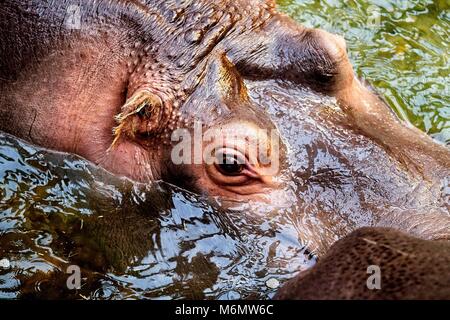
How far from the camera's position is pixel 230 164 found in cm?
372

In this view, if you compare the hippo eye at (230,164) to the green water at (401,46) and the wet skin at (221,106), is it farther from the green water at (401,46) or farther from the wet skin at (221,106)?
the green water at (401,46)

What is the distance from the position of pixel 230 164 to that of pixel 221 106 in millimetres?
314

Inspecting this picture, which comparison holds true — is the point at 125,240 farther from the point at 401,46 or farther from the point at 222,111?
the point at 401,46

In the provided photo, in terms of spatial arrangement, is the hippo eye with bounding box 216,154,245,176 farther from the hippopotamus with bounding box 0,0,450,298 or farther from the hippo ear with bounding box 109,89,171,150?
the hippo ear with bounding box 109,89,171,150

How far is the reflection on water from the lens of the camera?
3.64 metres

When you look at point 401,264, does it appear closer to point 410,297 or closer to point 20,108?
point 410,297

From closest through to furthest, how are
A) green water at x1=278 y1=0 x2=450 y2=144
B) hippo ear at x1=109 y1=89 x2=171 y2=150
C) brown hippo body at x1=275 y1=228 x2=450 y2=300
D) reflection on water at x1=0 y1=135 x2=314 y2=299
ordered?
brown hippo body at x1=275 y1=228 x2=450 y2=300, reflection on water at x1=0 y1=135 x2=314 y2=299, hippo ear at x1=109 y1=89 x2=171 y2=150, green water at x1=278 y1=0 x2=450 y2=144

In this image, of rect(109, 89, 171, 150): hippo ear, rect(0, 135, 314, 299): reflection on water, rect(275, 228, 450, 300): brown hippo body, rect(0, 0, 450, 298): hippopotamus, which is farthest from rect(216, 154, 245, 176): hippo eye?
rect(275, 228, 450, 300): brown hippo body

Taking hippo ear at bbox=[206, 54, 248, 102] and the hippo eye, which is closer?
the hippo eye

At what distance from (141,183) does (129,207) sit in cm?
15

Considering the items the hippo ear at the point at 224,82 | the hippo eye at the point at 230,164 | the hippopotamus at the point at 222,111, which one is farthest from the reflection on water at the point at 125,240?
the hippo ear at the point at 224,82

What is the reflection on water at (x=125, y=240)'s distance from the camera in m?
3.64

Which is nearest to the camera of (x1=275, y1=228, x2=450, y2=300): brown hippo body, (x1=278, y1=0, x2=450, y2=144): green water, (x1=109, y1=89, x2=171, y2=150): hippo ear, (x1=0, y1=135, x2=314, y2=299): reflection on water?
(x1=275, y1=228, x2=450, y2=300): brown hippo body

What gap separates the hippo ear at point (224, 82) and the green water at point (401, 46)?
6.39ft
